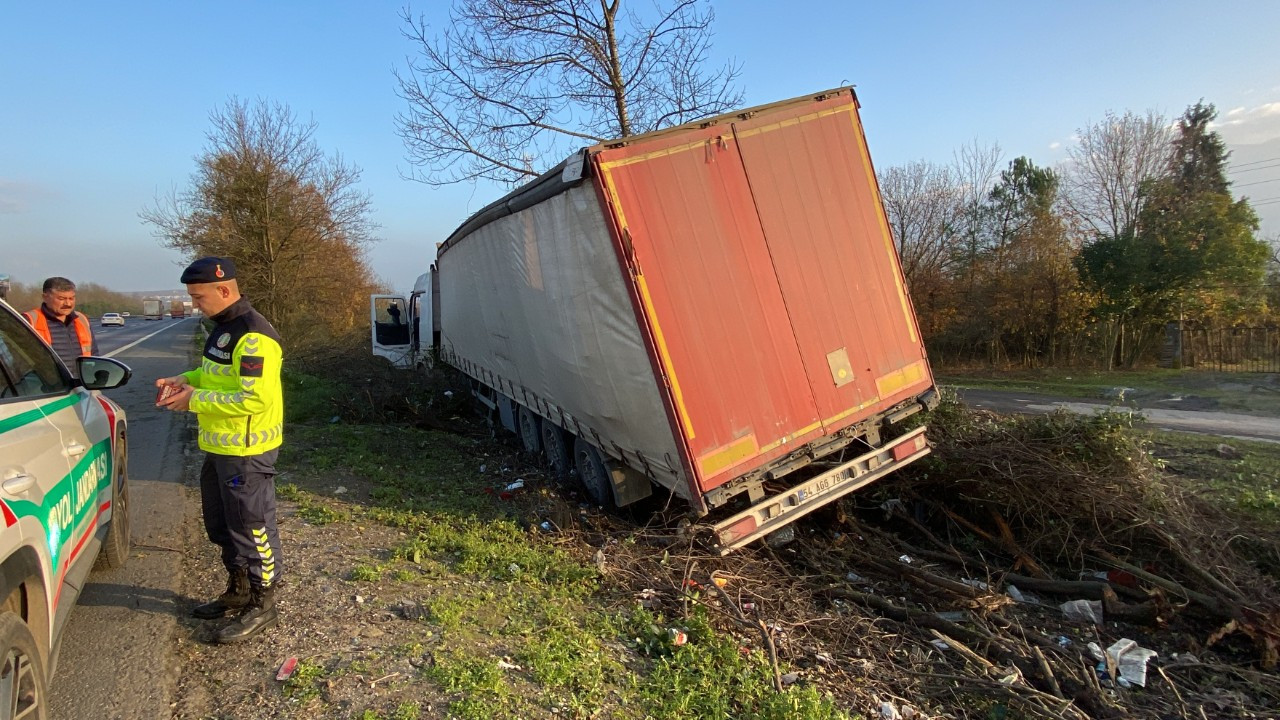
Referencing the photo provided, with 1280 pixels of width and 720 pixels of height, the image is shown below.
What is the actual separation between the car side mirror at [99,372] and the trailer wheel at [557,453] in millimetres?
3725

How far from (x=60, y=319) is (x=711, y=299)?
18.6 feet

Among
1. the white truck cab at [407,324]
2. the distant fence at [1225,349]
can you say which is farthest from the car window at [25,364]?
the distant fence at [1225,349]

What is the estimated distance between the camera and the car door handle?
6.79 feet

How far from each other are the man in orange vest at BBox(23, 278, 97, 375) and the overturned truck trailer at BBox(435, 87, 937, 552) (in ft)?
13.4

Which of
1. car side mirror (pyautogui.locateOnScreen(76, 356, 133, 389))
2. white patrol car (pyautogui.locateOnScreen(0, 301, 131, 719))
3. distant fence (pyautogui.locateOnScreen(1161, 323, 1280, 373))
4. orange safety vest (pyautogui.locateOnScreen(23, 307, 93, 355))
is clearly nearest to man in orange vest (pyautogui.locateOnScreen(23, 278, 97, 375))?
orange safety vest (pyautogui.locateOnScreen(23, 307, 93, 355))

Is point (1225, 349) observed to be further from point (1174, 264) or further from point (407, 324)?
point (407, 324)

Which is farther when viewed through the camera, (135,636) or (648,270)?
(648,270)

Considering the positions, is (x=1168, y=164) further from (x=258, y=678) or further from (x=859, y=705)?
(x=258, y=678)

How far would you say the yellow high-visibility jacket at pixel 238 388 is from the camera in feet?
10.1

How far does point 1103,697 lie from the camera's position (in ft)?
10.9

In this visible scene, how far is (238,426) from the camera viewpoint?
10.3 ft

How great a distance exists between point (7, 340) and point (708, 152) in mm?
3935

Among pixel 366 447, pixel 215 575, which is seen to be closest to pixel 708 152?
pixel 215 575

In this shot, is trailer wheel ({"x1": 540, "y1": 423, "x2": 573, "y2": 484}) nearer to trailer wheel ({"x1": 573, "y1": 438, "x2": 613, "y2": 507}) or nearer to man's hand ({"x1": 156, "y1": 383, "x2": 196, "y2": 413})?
trailer wheel ({"x1": 573, "y1": 438, "x2": 613, "y2": 507})
